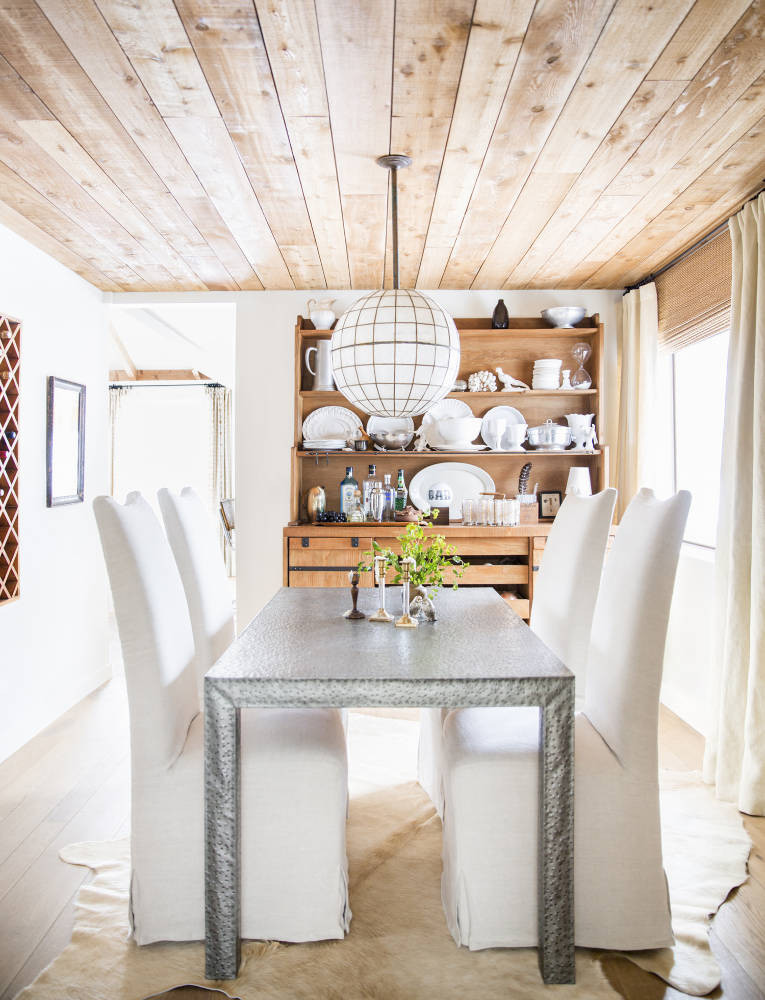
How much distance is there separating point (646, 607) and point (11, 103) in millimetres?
2221

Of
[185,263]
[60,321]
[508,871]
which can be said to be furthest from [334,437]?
[508,871]

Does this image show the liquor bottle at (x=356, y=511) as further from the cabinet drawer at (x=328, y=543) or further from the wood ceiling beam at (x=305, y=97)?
the wood ceiling beam at (x=305, y=97)

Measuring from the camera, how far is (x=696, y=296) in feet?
11.3

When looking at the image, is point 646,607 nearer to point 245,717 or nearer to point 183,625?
point 245,717

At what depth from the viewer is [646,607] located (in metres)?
1.70

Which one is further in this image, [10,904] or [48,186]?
[48,186]

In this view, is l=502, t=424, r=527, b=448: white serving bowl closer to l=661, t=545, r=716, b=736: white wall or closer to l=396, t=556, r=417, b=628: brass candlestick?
l=661, t=545, r=716, b=736: white wall

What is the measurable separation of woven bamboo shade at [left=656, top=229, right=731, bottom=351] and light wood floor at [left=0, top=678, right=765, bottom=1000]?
1.87 metres

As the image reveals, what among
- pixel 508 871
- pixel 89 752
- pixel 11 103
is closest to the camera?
pixel 508 871

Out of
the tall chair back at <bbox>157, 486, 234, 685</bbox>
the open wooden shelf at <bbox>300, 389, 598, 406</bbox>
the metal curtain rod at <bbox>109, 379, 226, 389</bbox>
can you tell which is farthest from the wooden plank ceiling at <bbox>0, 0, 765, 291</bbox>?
the metal curtain rod at <bbox>109, 379, 226, 389</bbox>

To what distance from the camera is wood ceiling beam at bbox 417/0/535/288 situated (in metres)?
1.71

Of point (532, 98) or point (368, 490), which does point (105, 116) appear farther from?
point (368, 490)

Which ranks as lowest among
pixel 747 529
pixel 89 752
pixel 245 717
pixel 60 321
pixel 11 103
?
pixel 89 752

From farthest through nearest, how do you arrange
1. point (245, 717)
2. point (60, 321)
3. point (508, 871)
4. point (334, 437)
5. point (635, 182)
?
1. point (334, 437)
2. point (60, 321)
3. point (635, 182)
4. point (245, 717)
5. point (508, 871)
